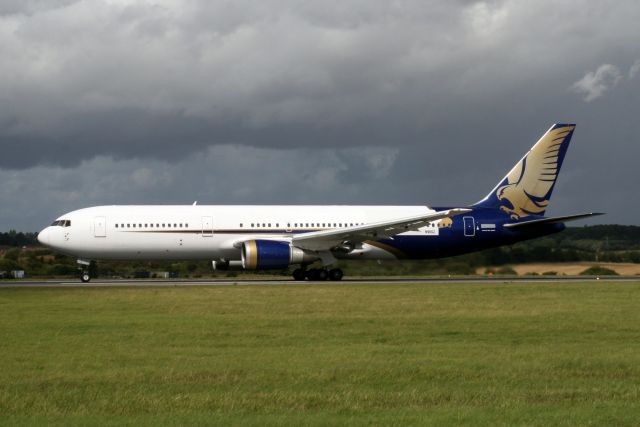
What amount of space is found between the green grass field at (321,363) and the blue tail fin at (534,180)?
20.2m

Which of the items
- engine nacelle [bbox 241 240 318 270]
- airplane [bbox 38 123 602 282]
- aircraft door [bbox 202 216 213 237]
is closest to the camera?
engine nacelle [bbox 241 240 318 270]

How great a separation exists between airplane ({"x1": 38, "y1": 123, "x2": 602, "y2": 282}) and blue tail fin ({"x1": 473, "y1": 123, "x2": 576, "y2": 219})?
1.90 feet

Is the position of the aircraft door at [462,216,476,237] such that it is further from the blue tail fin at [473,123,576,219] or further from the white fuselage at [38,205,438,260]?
the white fuselage at [38,205,438,260]

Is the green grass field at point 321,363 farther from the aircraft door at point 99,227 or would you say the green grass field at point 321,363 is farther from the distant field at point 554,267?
the distant field at point 554,267

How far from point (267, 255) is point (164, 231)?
16.5 ft

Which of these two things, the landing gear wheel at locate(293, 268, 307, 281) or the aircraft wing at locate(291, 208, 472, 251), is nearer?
the aircraft wing at locate(291, 208, 472, 251)

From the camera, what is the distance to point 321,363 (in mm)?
13352

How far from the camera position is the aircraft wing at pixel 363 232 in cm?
3916

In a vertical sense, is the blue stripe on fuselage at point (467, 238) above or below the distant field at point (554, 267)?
above

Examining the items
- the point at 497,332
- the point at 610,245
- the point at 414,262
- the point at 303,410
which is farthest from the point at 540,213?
the point at 303,410

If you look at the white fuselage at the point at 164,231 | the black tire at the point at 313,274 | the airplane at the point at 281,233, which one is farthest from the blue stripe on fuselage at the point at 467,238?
the white fuselage at the point at 164,231

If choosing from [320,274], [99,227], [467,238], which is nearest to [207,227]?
[99,227]

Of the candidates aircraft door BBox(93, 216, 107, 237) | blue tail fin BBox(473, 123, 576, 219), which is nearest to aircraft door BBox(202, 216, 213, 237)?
aircraft door BBox(93, 216, 107, 237)

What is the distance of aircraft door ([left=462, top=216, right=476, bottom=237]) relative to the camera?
143 ft
